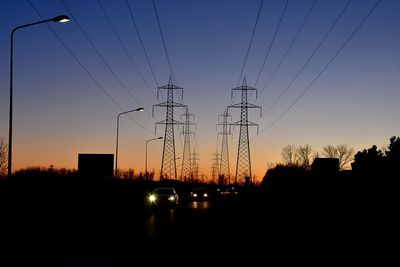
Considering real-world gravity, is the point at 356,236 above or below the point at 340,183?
below

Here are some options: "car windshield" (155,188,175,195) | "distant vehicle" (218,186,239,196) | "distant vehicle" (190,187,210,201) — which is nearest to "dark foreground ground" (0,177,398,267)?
"car windshield" (155,188,175,195)

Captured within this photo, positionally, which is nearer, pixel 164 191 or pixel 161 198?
pixel 161 198

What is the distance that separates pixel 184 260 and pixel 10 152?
1689 centimetres

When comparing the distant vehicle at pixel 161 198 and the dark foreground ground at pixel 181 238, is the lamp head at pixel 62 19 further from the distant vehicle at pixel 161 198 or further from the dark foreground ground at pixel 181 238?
the distant vehicle at pixel 161 198

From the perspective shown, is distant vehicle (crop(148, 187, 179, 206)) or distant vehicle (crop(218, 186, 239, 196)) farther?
distant vehicle (crop(218, 186, 239, 196))

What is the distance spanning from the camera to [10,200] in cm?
3030

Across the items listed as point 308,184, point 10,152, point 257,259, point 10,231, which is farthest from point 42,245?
point 308,184

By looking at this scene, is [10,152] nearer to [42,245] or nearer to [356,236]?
[42,245]

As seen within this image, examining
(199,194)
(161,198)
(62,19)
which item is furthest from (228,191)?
(62,19)

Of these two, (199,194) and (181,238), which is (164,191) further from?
(199,194)

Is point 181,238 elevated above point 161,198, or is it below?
below

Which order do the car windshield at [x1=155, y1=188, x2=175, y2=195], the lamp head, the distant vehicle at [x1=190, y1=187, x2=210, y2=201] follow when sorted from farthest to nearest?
1. the distant vehicle at [x1=190, y1=187, x2=210, y2=201]
2. the car windshield at [x1=155, y1=188, x2=175, y2=195]
3. the lamp head

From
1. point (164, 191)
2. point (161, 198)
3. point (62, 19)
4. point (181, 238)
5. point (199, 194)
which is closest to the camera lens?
point (181, 238)

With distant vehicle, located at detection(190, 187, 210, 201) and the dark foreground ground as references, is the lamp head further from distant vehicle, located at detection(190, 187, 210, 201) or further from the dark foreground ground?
distant vehicle, located at detection(190, 187, 210, 201)
